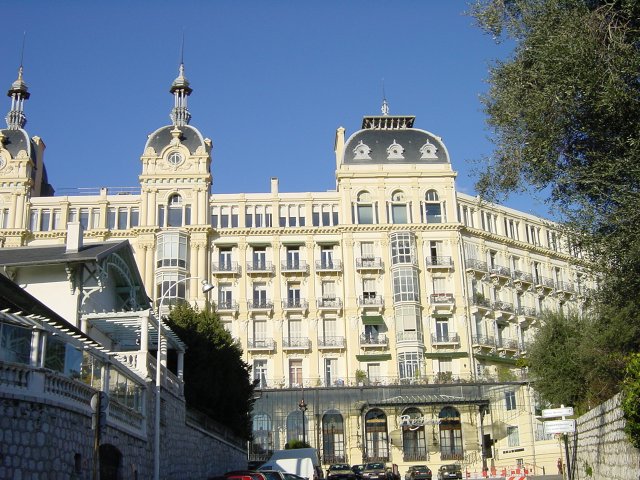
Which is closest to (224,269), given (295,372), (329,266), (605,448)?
(329,266)

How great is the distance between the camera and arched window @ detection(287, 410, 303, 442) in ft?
215

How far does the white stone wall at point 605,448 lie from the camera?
19359 mm

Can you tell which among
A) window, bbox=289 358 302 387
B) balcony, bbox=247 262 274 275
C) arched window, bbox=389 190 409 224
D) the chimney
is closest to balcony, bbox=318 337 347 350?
window, bbox=289 358 302 387

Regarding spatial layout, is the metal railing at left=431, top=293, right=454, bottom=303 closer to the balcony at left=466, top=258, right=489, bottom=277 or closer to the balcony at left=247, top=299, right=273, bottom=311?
the balcony at left=466, top=258, right=489, bottom=277

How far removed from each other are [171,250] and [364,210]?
17.7 meters

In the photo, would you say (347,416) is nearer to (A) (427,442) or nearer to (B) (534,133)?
(A) (427,442)

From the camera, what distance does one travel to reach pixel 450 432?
66.0 m

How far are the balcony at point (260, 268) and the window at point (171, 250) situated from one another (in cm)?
584

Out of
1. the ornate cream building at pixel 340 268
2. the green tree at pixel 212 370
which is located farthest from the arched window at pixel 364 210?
the green tree at pixel 212 370

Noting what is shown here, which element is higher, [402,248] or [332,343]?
[402,248]

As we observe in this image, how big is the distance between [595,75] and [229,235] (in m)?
56.9

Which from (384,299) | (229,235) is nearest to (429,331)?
(384,299)

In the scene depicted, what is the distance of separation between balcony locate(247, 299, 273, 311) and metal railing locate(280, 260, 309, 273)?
331cm

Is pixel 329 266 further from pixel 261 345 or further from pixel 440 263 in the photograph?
pixel 440 263
